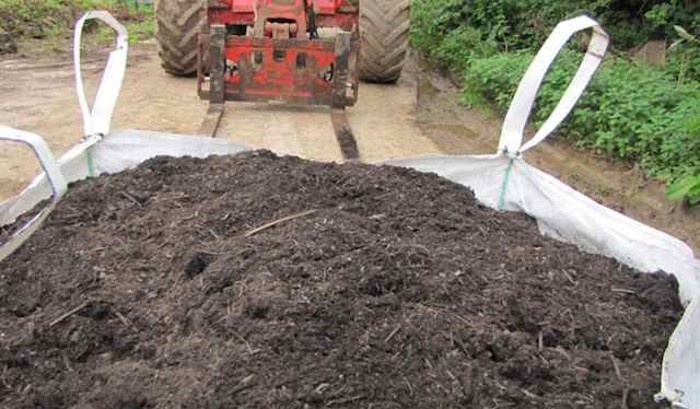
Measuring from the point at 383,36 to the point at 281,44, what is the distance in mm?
1665

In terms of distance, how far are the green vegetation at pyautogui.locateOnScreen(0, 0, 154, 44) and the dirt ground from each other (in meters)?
2.38

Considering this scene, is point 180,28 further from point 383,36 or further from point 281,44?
point 383,36

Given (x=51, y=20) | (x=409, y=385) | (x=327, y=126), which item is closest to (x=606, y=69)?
(x=327, y=126)

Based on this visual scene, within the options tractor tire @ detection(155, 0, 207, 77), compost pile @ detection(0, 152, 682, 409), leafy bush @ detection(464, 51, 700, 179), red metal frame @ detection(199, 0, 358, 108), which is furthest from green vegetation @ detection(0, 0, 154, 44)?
compost pile @ detection(0, 152, 682, 409)

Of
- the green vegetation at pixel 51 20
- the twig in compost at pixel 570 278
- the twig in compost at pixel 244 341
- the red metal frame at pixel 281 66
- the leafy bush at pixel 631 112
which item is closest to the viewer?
the twig in compost at pixel 244 341

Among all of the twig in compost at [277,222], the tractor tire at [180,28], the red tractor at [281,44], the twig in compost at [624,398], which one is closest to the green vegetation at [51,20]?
the tractor tire at [180,28]

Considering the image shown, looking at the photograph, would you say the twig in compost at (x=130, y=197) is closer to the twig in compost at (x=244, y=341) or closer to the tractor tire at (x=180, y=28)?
the twig in compost at (x=244, y=341)

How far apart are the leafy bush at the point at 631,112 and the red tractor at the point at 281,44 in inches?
48.9

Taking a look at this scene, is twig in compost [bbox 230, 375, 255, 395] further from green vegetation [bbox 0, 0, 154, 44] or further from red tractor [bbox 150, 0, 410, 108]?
green vegetation [bbox 0, 0, 154, 44]

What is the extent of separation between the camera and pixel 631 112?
20.6 feet

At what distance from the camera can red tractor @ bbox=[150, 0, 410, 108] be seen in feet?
23.7

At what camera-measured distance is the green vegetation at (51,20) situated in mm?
11959

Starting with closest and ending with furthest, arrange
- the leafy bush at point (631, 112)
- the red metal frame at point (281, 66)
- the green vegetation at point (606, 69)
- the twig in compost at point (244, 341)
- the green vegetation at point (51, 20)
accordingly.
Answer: the twig in compost at point (244, 341) < the leafy bush at point (631, 112) < the green vegetation at point (606, 69) < the red metal frame at point (281, 66) < the green vegetation at point (51, 20)

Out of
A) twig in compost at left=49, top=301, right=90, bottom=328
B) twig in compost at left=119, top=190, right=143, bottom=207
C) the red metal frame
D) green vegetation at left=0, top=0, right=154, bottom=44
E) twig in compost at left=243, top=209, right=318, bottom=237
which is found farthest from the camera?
green vegetation at left=0, top=0, right=154, bottom=44
